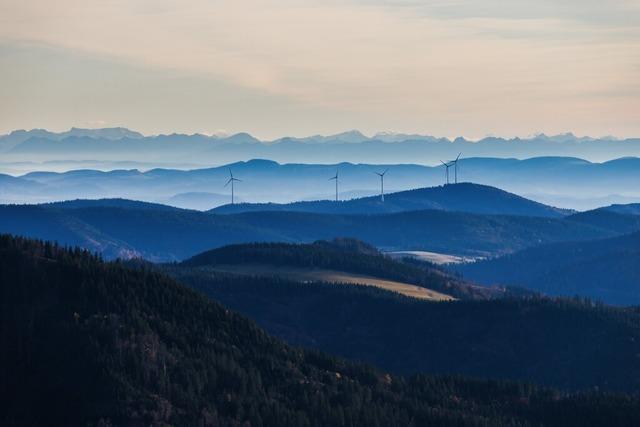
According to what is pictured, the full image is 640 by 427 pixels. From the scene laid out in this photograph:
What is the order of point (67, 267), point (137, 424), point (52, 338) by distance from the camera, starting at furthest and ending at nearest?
1. point (67, 267)
2. point (52, 338)
3. point (137, 424)

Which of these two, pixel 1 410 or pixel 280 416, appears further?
pixel 280 416

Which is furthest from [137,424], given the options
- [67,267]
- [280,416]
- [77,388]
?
[67,267]

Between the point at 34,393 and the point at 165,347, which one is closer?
the point at 34,393

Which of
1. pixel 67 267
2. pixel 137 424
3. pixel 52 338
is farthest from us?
pixel 67 267

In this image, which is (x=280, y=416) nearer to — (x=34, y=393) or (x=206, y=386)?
(x=206, y=386)

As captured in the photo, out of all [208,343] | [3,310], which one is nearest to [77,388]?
[3,310]

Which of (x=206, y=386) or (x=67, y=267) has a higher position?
(x=67, y=267)

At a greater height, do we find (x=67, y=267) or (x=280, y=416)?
(x=67, y=267)

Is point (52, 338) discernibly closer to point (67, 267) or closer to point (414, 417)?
point (67, 267)
